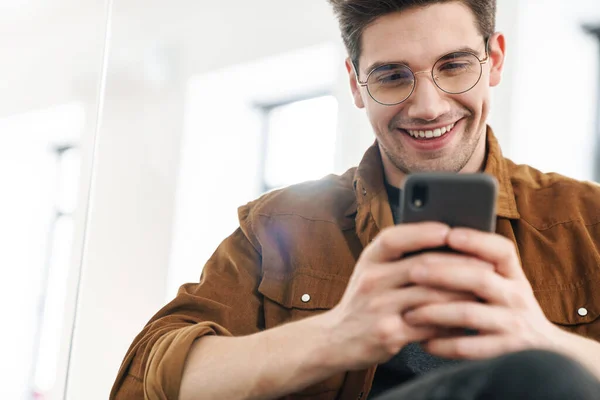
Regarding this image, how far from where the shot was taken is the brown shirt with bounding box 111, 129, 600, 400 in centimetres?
117

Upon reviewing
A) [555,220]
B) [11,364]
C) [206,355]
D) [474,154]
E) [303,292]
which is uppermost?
[474,154]

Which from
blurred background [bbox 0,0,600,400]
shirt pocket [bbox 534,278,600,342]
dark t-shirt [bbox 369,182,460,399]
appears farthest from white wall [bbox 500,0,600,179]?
dark t-shirt [bbox 369,182,460,399]

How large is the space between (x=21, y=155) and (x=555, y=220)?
11.2 ft

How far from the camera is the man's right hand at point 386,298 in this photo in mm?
783

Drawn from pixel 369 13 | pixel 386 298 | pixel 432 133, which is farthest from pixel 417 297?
pixel 369 13

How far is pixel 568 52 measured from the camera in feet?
8.52

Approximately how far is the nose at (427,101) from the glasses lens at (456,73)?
0.02 metres

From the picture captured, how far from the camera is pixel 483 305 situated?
0.80 meters

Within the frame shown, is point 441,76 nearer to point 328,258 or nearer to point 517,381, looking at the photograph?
point 328,258

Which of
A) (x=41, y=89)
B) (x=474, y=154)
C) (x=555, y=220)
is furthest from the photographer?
(x=41, y=89)

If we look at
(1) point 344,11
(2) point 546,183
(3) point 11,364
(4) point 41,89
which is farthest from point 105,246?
(2) point 546,183

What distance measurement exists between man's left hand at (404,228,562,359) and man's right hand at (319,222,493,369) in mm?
11

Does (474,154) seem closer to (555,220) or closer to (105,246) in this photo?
(555,220)

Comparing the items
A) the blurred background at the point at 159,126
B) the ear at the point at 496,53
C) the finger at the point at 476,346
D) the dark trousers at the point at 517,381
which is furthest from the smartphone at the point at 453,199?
the blurred background at the point at 159,126
